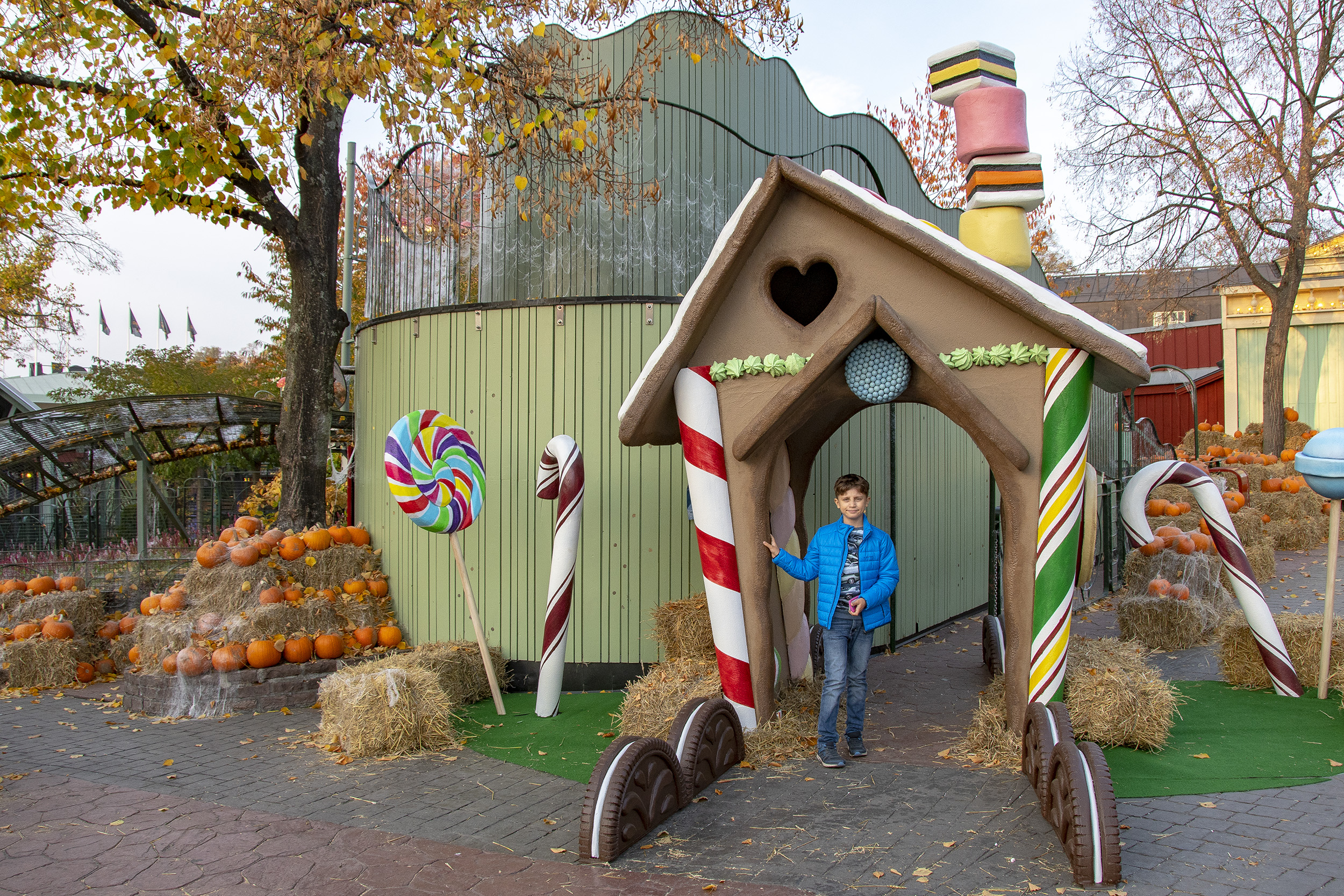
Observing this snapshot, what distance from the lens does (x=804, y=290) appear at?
6773mm

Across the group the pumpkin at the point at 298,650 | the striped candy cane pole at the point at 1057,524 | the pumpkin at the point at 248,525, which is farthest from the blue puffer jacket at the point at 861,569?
the pumpkin at the point at 248,525

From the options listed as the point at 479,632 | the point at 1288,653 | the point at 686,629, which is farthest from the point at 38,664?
the point at 1288,653

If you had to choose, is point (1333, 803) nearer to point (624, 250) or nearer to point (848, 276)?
point (848, 276)

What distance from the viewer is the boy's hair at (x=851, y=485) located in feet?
17.5

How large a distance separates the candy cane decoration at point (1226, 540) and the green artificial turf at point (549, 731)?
3.99 meters

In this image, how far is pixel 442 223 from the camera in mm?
8039

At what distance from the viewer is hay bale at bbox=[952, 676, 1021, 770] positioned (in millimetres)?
5203

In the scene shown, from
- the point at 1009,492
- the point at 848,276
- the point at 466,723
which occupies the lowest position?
the point at 466,723

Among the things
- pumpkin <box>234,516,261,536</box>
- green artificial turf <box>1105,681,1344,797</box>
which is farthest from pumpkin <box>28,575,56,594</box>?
green artificial turf <box>1105,681,1344,797</box>

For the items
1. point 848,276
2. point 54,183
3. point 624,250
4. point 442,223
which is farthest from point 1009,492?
point 54,183

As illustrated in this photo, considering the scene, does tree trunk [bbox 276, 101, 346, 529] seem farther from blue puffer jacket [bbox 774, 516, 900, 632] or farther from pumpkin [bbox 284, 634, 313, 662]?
blue puffer jacket [bbox 774, 516, 900, 632]

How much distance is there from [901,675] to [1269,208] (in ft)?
52.1

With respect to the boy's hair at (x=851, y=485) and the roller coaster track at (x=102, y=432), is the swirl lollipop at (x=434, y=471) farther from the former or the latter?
the roller coaster track at (x=102, y=432)

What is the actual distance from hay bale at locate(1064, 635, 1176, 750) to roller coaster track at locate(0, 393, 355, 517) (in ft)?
28.4
